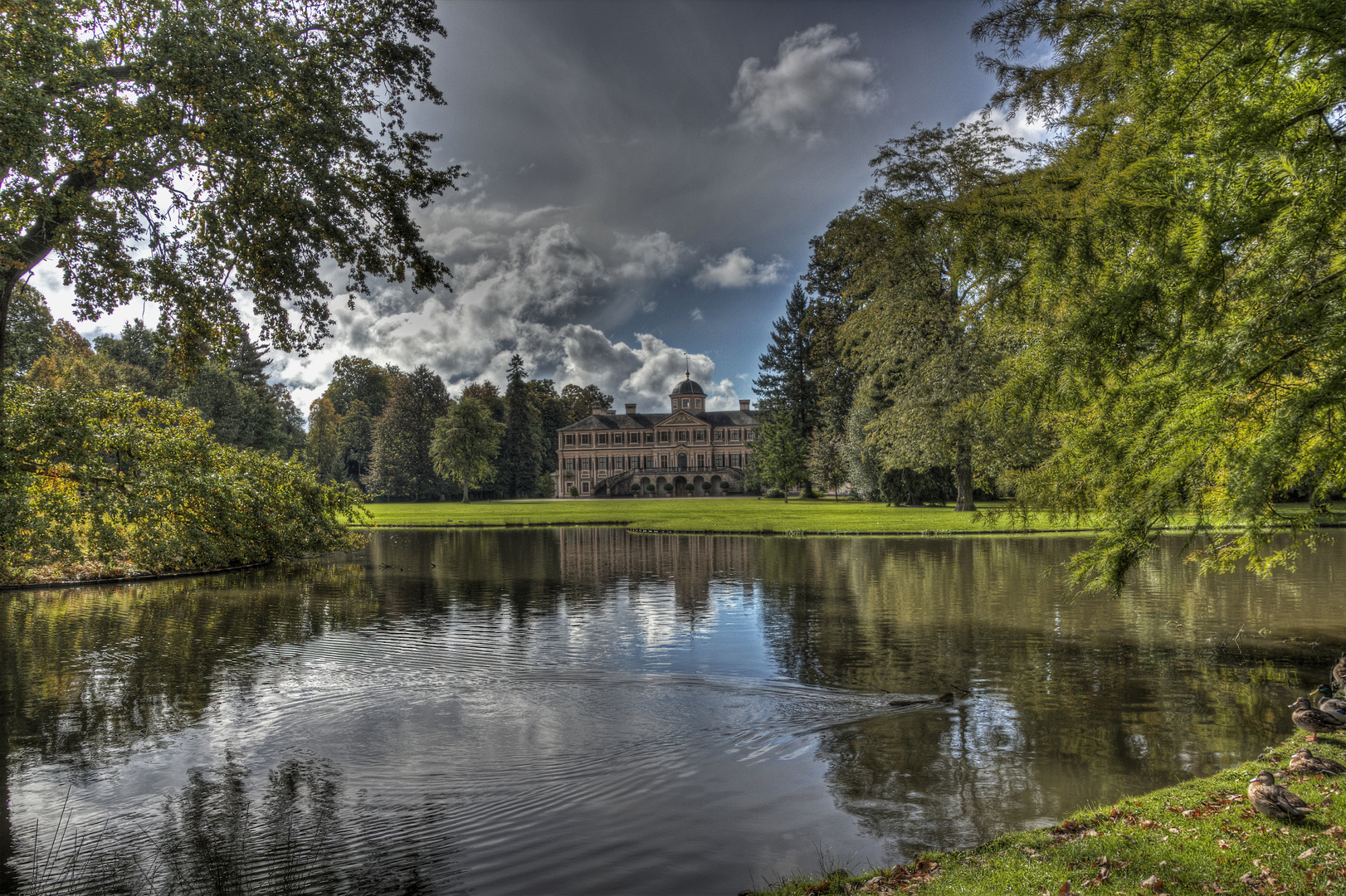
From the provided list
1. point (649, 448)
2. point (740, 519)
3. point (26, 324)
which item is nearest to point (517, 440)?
point (649, 448)

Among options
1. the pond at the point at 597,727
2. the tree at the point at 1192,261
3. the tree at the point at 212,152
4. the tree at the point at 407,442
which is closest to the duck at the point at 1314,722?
the pond at the point at 597,727

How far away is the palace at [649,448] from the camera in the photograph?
280 feet

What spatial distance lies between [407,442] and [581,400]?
3469cm

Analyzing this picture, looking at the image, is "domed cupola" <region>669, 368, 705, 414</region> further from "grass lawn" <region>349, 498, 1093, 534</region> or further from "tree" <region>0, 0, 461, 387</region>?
"tree" <region>0, 0, 461, 387</region>

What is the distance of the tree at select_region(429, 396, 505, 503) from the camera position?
65.1 m

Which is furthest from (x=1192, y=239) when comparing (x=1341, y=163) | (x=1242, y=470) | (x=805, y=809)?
(x=805, y=809)

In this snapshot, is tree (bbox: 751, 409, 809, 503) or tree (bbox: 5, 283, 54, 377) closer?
tree (bbox: 5, 283, 54, 377)

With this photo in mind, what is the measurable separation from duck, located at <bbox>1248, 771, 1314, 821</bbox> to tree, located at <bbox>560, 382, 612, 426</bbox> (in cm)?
9955

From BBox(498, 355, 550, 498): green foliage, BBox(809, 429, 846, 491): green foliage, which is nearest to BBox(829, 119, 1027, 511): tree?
BBox(809, 429, 846, 491): green foliage

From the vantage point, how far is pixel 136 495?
41.3 ft

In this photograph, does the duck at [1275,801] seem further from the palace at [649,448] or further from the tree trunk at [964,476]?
the palace at [649,448]

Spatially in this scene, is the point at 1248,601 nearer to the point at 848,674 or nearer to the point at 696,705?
the point at 848,674

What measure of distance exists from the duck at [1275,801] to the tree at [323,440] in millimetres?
80302

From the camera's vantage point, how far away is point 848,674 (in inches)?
337
